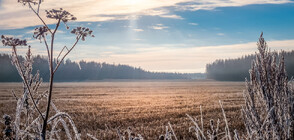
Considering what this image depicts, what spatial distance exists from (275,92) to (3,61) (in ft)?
430

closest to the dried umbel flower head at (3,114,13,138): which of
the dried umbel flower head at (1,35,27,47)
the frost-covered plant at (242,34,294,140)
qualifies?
the dried umbel flower head at (1,35,27,47)

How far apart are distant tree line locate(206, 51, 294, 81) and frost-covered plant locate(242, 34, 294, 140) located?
11812 centimetres

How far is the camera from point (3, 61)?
4621 inches

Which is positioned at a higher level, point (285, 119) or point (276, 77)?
point (276, 77)

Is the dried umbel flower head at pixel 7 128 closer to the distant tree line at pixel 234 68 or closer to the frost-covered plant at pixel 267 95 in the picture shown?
the frost-covered plant at pixel 267 95

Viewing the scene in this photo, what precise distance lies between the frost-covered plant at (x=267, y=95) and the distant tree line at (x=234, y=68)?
118123mm

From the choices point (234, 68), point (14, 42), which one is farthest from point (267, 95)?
point (234, 68)

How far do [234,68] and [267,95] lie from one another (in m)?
138

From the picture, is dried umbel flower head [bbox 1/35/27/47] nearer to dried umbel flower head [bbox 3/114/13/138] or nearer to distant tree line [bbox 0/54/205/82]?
dried umbel flower head [bbox 3/114/13/138]

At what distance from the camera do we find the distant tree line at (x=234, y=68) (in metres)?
117

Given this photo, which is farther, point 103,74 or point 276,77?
point 103,74

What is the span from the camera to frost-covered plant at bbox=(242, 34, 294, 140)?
2.86 m

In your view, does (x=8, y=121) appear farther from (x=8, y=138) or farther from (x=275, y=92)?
(x=275, y=92)

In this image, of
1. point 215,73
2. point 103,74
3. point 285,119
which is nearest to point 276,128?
point 285,119
